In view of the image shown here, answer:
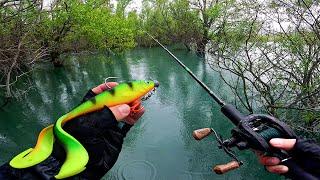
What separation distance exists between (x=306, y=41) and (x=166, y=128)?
17.7ft

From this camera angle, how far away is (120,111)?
96.8 inches

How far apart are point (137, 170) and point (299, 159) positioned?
7276mm

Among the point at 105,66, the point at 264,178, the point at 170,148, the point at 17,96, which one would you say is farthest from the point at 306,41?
the point at 105,66

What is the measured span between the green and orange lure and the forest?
658 cm

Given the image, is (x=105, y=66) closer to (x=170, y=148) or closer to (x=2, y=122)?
(x=2, y=122)

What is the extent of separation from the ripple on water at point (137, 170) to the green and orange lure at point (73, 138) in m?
6.22

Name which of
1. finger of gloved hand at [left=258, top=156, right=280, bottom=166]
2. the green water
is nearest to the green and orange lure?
finger of gloved hand at [left=258, top=156, right=280, bottom=166]

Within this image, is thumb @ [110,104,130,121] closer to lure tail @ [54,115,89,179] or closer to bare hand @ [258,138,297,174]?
lure tail @ [54,115,89,179]

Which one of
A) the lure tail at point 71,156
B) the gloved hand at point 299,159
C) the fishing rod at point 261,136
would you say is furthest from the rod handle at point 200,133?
the lure tail at point 71,156

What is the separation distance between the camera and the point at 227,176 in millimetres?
8539

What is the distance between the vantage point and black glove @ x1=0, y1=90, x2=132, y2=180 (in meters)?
2.33

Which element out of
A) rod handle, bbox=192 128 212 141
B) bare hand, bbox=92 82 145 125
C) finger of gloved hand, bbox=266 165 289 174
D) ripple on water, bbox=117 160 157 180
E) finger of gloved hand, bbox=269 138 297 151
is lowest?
ripple on water, bbox=117 160 157 180

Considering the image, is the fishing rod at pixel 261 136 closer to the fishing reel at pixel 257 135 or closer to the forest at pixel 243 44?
the fishing reel at pixel 257 135

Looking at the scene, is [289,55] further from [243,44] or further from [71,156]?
[71,156]
